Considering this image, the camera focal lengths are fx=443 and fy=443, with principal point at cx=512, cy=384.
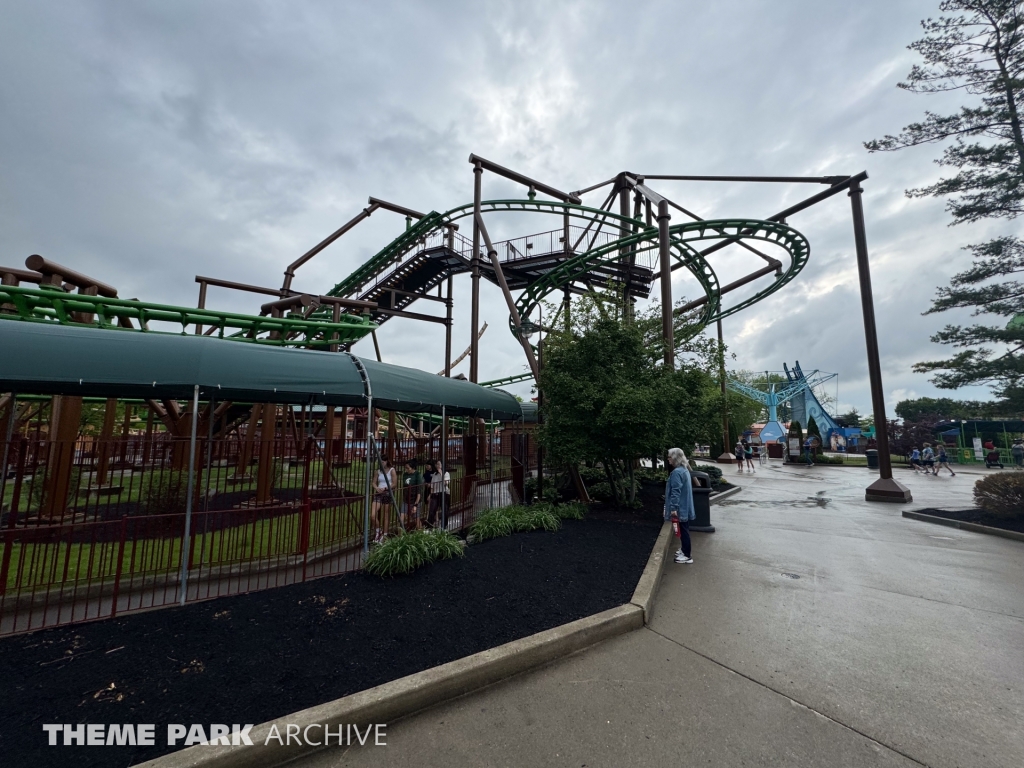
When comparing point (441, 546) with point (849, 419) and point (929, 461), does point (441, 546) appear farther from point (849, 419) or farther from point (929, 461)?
point (849, 419)

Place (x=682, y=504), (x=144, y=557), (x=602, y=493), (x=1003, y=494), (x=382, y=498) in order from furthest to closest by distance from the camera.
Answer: (x=602, y=493), (x=1003, y=494), (x=382, y=498), (x=682, y=504), (x=144, y=557)

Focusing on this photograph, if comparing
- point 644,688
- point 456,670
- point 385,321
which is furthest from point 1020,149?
point 385,321

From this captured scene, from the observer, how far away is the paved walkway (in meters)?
2.71

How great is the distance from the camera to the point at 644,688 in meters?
3.37

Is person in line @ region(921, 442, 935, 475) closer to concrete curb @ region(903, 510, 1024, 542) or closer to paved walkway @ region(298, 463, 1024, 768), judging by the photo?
concrete curb @ region(903, 510, 1024, 542)

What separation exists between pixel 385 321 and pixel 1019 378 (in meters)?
23.1

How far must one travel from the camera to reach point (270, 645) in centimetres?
381

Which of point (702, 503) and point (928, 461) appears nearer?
point (702, 503)

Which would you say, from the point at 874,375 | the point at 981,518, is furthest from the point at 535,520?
the point at 874,375

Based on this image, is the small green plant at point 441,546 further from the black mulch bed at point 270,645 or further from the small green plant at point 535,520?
the small green plant at point 535,520

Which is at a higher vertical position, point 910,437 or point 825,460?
point 910,437

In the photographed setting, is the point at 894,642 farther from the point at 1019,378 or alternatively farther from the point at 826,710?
the point at 1019,378

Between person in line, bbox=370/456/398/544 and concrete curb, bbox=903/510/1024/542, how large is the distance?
1131cm

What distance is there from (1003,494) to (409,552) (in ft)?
39.9
